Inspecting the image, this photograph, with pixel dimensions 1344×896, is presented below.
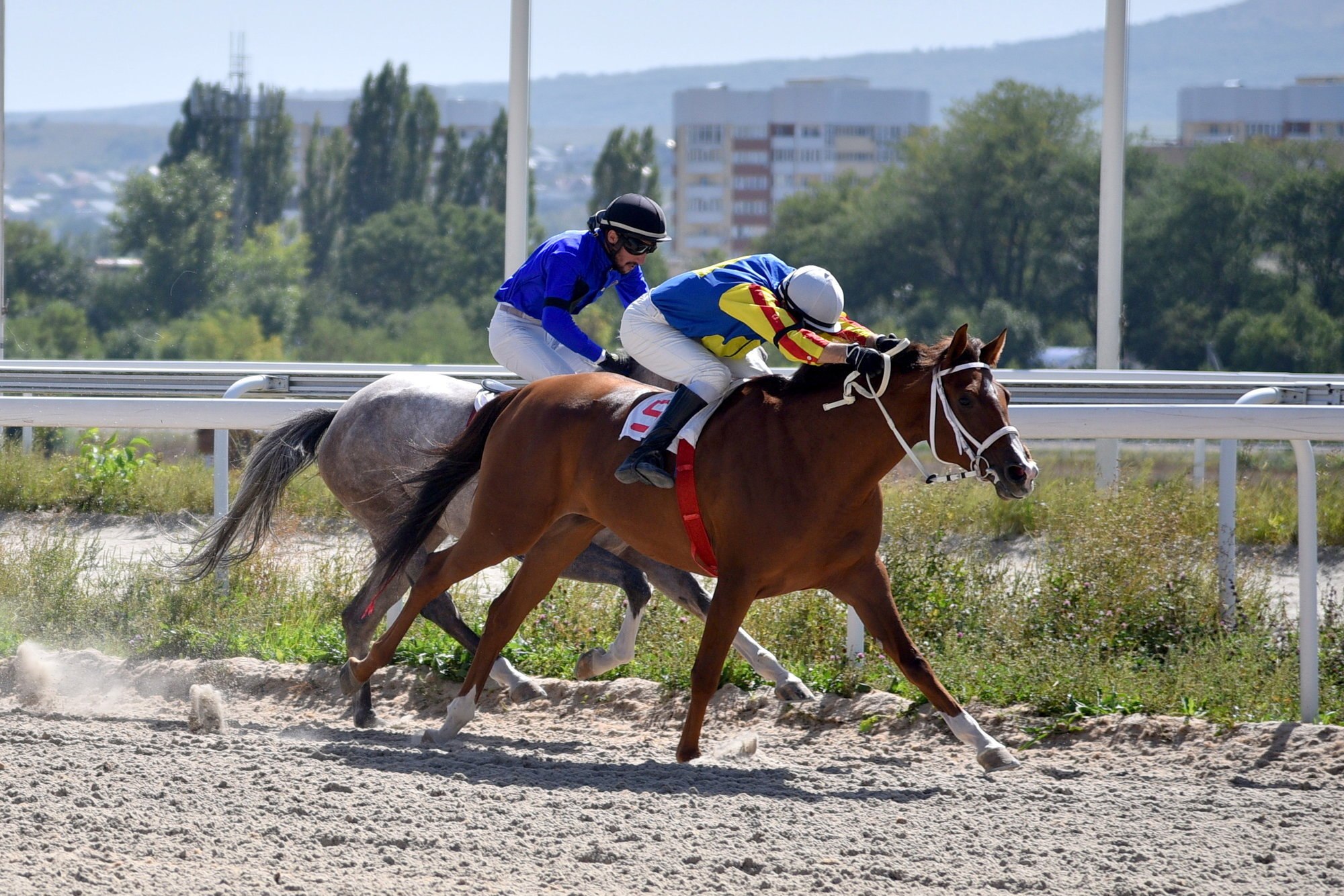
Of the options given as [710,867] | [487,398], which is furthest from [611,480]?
[710,867]

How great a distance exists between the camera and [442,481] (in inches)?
215

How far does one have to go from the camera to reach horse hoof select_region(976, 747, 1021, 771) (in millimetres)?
4516

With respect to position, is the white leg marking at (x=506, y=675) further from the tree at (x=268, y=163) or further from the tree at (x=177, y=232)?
the tree at (x=268, y=163)

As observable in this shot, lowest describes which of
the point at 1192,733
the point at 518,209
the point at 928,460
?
the point at 1192,733

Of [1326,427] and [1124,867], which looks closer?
[1124,867]

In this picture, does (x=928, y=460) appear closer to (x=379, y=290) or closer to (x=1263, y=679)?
(x=1263, y=679)

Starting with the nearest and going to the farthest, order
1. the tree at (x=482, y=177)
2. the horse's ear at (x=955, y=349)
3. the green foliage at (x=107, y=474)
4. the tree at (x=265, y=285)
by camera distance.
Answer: the horse's ear at (x=955, y=349) < the green foliage at (x=107, y=474) < the tree at (x=265, y=285) < the tree at (x=482, y=177)

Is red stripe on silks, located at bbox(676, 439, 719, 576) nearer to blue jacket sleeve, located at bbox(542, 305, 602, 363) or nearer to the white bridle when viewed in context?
the white bridle

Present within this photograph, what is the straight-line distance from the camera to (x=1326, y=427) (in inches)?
197

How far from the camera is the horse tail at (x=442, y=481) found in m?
5.44

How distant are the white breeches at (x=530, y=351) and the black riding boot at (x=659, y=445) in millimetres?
1131

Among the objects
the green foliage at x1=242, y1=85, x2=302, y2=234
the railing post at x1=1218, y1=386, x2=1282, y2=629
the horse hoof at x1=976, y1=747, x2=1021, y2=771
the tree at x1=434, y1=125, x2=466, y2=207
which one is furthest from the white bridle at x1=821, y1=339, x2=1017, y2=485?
the tree at x1=434, y1=125, x2=466, y2=207

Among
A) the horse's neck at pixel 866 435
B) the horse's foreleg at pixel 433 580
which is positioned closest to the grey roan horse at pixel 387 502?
the horse's foreleg at pixel 433 580

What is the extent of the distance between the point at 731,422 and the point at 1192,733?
185cm
